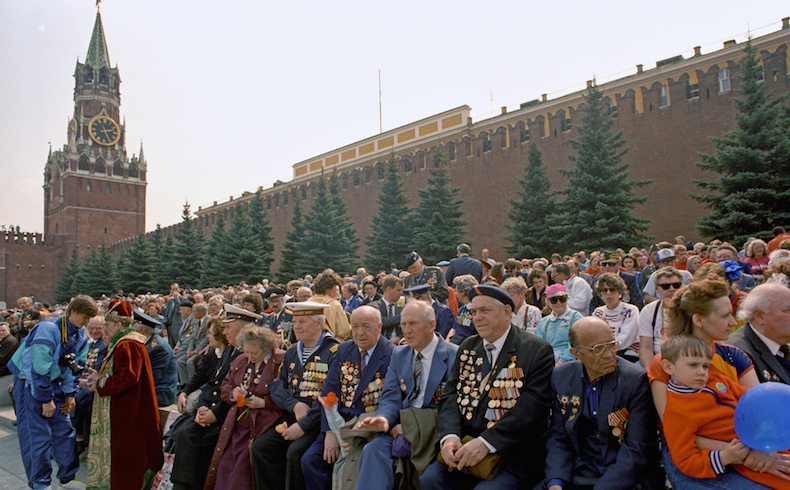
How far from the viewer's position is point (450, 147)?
30.3 metres

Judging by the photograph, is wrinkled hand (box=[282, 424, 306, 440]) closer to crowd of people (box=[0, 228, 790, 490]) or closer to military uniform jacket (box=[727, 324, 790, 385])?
crowd of people (box=[0, 228, 790, 490])

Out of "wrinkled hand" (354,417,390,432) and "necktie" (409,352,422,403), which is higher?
"necktie" (409,352,422,403)

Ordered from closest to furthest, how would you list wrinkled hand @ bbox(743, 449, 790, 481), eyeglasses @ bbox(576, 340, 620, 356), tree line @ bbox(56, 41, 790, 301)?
wrinkled hand @ bbox(743, 449, 790, 481)
eyeglasses @ bbox(576, 340, 620, 356)
tree line @ bbox(56, 41, 790, 301)

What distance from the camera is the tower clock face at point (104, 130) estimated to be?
239ft

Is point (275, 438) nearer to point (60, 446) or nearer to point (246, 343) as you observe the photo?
point (246, 343)

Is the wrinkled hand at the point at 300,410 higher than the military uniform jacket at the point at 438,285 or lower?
lower

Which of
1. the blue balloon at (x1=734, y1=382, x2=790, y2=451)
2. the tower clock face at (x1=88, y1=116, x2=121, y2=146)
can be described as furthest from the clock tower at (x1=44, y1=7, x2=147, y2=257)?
the blue balloon at (x1=734, y1=382, x2=790, y2=451)

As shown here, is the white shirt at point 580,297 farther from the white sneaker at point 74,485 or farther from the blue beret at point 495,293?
the white sneaker at point 74,485

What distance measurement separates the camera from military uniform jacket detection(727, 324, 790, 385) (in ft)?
9.65

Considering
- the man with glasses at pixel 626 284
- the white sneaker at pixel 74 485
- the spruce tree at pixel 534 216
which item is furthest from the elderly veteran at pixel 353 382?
the spruce tree at pixel 534 216

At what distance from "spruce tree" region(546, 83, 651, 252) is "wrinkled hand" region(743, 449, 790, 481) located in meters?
16.1

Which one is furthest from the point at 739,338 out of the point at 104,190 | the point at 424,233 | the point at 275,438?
Result: the point at 104,190

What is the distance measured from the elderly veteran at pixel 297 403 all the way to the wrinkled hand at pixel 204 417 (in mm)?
677

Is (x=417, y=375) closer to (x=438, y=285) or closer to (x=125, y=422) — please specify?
(x=438, y=285)
